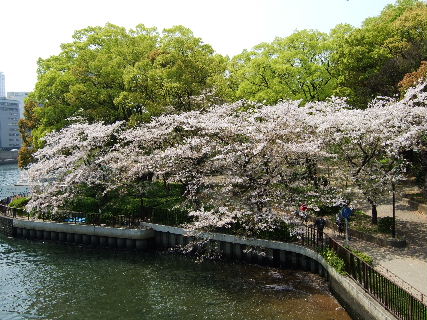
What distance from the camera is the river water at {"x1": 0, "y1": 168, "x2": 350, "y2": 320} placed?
2033 centimetres

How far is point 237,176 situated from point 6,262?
1780 cm

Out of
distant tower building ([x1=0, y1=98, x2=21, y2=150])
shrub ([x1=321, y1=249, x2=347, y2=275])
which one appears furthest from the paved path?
distant tower building ([x1=0, y1=98, x2=21, y2=150])

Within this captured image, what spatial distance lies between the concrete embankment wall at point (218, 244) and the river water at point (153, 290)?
2.43 feet

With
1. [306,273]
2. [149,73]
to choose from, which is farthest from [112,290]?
[149,73]

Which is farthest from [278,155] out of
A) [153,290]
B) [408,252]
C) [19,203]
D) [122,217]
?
[19,203]

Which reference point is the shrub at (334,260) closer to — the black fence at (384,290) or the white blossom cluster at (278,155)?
the black fence at (384,290)

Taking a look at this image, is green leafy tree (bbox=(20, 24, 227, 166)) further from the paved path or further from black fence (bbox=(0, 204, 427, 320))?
the paved path

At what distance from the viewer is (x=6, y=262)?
2950 centimetres

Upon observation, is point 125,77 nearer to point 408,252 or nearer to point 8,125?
point 408,252

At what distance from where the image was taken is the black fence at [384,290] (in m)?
14.3

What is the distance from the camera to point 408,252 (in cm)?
2181

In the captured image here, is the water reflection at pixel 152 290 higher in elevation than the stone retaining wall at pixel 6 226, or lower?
lower

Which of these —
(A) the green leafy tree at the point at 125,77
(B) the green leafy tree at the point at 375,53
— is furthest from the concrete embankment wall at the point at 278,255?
(B) the green leafy tree at the point at 375,53

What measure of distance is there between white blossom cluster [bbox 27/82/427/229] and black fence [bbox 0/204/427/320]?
2.13 m
